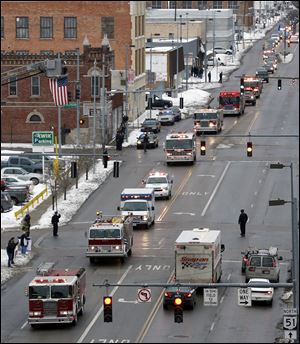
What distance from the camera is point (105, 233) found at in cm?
5697

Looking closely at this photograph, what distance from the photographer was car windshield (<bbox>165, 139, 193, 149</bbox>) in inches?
3418

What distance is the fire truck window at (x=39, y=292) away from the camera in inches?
1748

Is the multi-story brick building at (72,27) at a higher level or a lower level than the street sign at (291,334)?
higher

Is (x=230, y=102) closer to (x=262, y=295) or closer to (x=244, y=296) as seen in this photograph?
(x=262, y=295)

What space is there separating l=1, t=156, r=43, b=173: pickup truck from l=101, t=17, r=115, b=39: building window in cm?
3014

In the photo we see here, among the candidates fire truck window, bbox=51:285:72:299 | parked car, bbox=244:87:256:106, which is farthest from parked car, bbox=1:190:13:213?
parked car, bbox=244:87:256:106

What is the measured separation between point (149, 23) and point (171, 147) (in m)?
94.5

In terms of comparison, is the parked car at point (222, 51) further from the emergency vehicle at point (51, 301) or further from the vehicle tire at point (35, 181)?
the emergency vehicle at point (51, 301)

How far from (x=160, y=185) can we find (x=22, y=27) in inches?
1687

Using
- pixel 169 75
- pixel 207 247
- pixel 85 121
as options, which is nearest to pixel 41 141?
pixel 85 121

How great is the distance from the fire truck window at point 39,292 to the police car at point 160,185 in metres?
31.1

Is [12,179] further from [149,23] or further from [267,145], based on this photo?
[149,23]

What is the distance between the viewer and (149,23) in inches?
7092

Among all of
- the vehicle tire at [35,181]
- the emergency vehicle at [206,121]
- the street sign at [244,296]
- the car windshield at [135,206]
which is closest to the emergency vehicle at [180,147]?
the vehicle tire at [35,181]
